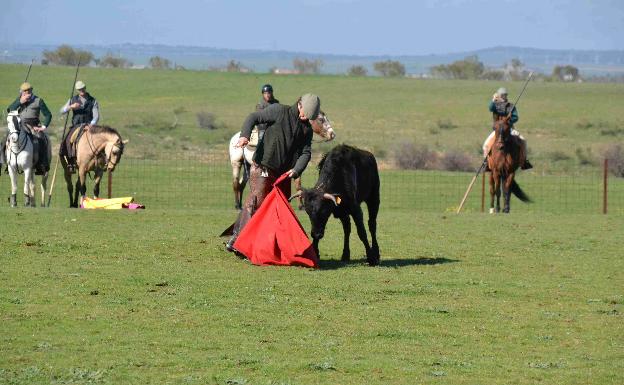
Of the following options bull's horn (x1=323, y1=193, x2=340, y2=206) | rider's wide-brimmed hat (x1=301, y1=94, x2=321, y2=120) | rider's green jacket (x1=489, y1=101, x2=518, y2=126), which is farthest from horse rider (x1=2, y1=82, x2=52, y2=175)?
bull's horn (x1=323, y1=193, x2=340, y2=206)

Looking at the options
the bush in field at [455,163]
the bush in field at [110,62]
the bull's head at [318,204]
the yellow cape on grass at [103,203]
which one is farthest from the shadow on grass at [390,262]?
the bush in field at [110,62]

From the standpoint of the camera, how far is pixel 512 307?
13453mm

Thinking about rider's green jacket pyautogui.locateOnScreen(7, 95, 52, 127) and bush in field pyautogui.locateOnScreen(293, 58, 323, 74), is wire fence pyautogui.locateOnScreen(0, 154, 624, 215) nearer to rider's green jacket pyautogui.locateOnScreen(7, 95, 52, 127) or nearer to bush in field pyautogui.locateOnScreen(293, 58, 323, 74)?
rider's green jacket pyautogui.locateOnScreen(7, 95, 52, 127)

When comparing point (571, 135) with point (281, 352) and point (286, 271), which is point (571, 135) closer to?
point (286, 271)

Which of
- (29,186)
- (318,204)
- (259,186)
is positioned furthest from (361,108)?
(318,204)

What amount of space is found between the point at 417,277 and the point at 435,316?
2.84m

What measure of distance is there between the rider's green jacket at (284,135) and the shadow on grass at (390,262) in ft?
4.21

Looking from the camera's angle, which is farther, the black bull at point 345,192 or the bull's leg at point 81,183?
the bull's leg at point 81,183

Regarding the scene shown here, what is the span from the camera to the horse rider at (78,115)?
86.4ft

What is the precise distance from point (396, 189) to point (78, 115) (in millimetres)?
10557

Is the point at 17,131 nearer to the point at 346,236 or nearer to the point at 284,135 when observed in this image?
the point at 346,236

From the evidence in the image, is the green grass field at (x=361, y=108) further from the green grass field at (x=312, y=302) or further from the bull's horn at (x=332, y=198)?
the bull's horn at (x=332, y=198)

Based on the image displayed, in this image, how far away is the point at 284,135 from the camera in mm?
15883

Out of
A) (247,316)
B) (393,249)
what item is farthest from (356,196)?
(247,316)
